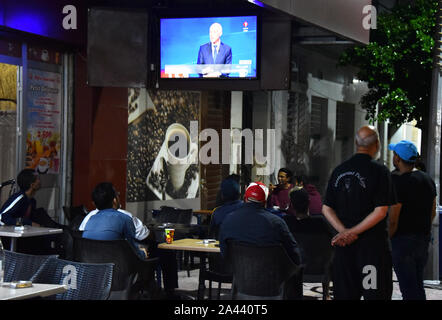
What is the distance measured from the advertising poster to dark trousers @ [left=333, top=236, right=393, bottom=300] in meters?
7.28

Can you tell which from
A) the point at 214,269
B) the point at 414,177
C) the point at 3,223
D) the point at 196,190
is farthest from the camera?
the point at 196,190

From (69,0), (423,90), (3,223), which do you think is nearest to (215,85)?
(69,0)

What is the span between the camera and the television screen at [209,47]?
11953 millimetres

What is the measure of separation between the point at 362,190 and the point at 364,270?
647mm

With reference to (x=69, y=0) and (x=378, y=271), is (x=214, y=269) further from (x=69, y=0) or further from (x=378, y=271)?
(x=69, y=0)

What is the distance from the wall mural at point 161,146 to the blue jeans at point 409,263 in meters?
8.28

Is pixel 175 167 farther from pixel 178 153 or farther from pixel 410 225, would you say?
pixel 410 225

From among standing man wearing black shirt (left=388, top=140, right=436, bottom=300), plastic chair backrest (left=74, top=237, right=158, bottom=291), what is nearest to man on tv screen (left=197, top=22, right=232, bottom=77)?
standing man wearing black shirt (left=388, top=140, right=436, bottom=300)

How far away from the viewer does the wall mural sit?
591 inches

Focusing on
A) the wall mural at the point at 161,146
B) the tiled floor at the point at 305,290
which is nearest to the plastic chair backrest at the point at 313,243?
the tiled floor at the point at 305,290

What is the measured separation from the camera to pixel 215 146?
1850cm

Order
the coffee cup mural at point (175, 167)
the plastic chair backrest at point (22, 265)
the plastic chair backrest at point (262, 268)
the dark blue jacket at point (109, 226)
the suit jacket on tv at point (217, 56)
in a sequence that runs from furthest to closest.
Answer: the coffee cup mural at point (175, 167) < the suit jacket on tv at point (217, 56) < the dark blue jacket at point (109, 226) < the plastic chair backrest at point (262, 268) < the plastic chair backrest at point (22, 265)

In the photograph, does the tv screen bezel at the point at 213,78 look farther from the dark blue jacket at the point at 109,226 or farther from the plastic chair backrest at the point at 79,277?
the plastic chair backrest at the point at 79,277
